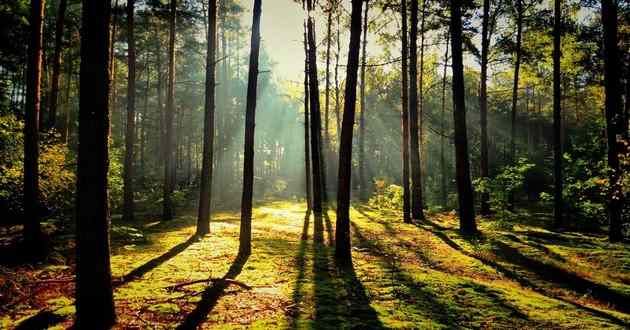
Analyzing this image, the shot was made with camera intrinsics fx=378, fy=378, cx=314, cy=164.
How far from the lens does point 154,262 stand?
8.95 meters

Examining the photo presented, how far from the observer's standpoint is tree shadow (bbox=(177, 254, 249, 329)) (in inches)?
212

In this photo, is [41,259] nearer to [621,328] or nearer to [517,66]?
[621,328]

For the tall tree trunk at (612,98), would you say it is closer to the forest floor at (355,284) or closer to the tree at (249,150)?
the forest floor at (355,284)

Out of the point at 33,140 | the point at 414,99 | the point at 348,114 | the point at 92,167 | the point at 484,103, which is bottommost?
the point at 92,167

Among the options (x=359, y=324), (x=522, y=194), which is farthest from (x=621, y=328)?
(x=522, y=194)

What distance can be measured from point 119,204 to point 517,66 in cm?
2423

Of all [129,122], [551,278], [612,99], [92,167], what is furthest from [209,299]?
[612,99]

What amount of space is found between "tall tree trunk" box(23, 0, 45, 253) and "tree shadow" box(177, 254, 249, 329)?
488 cm

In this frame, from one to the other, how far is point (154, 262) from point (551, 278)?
904 cm

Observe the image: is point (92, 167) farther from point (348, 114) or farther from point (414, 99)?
point (414, 99)

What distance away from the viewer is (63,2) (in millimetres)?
15320

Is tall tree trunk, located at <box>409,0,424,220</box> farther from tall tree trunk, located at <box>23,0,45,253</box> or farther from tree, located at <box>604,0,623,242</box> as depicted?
tall tree trunk, located at <box>23,0,45,253</box>

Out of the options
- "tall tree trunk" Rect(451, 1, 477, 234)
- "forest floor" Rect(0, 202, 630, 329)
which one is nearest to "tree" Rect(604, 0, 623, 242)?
"forest floor" Rect(0, 202, 630, 329)

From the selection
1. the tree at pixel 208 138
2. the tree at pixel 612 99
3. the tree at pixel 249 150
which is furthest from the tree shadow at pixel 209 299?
the tree at pixel 612 99
